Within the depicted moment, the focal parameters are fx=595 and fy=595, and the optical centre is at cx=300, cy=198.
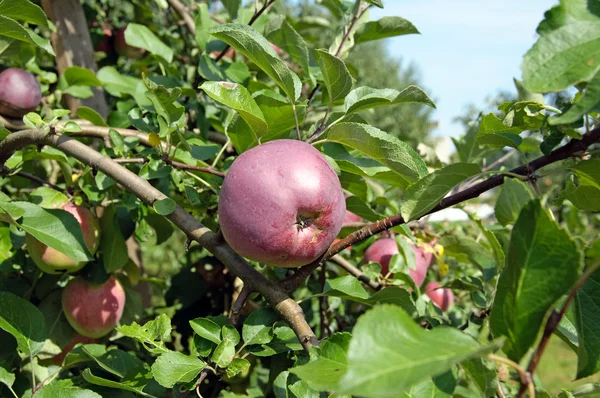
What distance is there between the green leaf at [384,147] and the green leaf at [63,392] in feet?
1.58

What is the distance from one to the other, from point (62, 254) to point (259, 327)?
50 centimetres

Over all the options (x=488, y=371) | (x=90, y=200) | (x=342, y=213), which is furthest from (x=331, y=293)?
(x=90, y=200)

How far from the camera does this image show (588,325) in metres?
0.61

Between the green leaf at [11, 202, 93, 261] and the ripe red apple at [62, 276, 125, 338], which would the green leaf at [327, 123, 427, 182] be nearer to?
the green leaf at [11, 202, 93, 261]

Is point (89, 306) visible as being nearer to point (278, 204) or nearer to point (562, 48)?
point (278, 204)

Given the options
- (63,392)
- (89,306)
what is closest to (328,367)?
(63,392)

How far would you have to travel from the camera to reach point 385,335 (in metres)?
0.45

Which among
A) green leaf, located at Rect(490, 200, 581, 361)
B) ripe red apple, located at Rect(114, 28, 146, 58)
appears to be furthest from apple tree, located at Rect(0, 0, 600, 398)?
ripe red apple, located at Rect(114, 28, 146, 58)

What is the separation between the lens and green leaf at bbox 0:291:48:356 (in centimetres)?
95

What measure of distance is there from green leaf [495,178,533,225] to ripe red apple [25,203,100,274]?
32.0 inches

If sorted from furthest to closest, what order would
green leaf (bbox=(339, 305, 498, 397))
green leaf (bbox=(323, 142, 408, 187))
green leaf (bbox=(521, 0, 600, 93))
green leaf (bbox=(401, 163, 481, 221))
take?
1. green leaf (bbox=(323, 142, 408, 187))
2. green leaf (bbox=(401, 163, 481, 221))
3. green leaf (bbox=(521, 0, 600, 93))
4. green leaf (bbox=(339, 305, 498, 397))

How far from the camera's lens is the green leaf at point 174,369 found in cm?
73

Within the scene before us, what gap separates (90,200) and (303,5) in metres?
10.3

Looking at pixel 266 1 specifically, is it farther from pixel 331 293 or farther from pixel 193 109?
pixel 331 293
